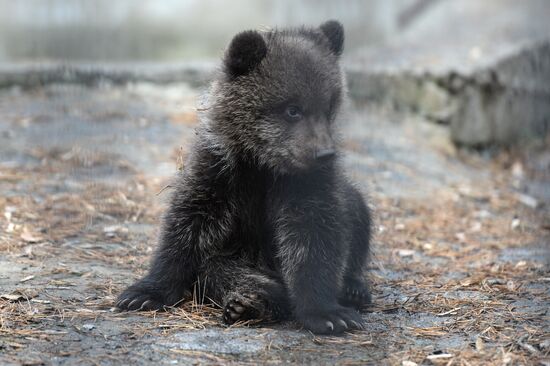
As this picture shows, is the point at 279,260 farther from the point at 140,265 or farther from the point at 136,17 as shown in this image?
the point at 136,17

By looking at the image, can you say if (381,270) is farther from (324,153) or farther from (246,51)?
(246,51)

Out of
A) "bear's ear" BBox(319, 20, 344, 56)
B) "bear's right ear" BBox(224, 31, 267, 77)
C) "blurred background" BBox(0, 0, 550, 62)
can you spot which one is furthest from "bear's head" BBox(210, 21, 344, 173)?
"blurred background" BBox(0, 0, 550, 62)

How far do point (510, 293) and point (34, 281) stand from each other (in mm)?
3273

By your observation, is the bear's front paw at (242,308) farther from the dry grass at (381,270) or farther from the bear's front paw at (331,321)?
the bear's front paw at (331,321)

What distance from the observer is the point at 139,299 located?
187 inches

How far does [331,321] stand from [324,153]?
101 centimetres

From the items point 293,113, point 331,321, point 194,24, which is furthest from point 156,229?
point 194,24

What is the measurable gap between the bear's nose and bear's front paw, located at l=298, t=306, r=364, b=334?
0.92 metres

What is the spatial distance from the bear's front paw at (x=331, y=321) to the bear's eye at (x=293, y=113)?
1.21 m

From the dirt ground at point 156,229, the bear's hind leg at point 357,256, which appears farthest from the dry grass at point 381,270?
the bear's hind leg at point 357,256

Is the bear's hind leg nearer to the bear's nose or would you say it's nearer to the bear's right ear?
the bear's nose

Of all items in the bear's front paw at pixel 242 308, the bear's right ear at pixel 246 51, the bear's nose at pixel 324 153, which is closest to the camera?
the bear's front paw at pixel 242 308

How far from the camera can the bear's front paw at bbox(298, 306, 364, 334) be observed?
4438 mm

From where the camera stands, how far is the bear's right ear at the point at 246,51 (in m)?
4.93
